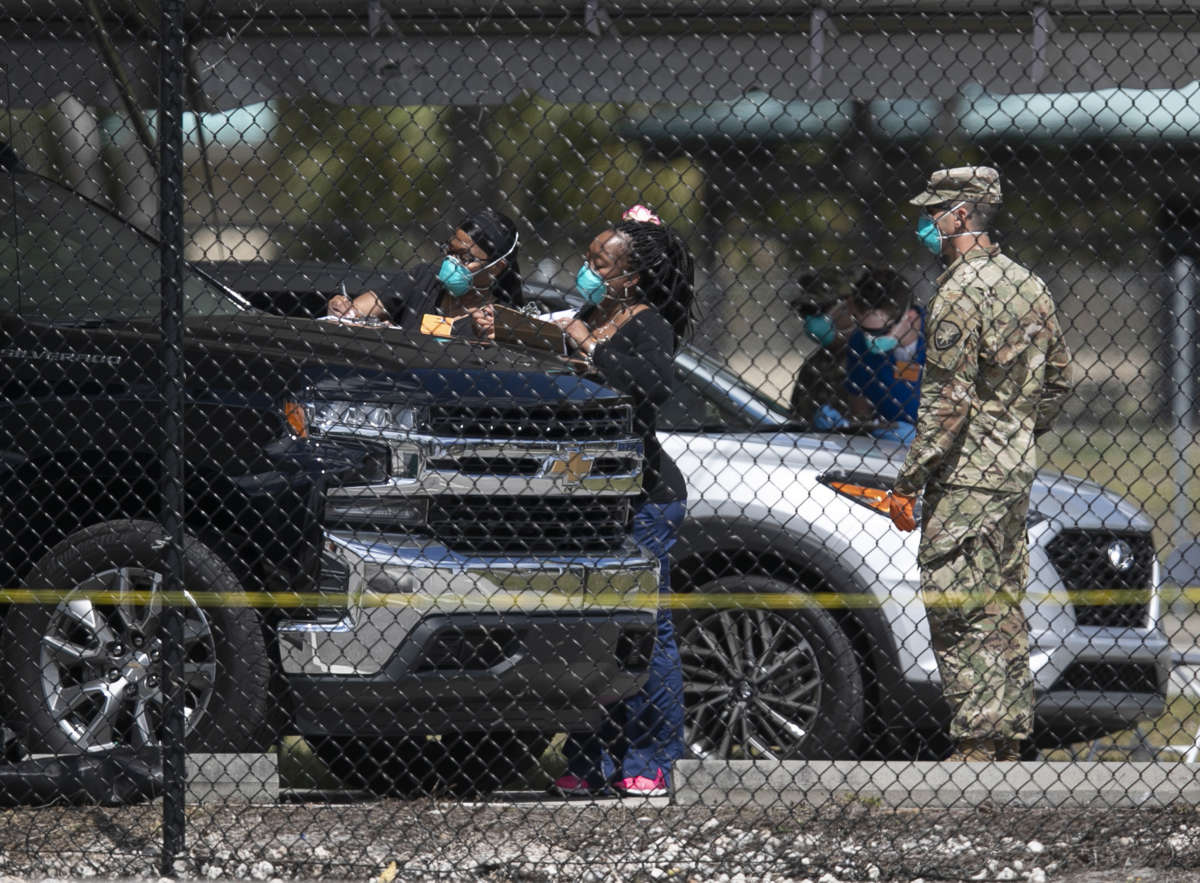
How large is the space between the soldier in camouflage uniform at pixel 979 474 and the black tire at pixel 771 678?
0.68 metres

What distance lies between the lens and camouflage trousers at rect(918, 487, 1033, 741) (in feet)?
18.0

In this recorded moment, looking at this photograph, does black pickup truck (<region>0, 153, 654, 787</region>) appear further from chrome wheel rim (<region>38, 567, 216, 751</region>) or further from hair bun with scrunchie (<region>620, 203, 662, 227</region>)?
hair bun with scrunchie (<region>620, 203, 662, 227</region>)

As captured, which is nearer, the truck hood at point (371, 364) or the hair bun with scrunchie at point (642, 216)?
the truck hood at point (371, 364)

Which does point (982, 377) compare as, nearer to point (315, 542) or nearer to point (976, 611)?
point (976, 611)

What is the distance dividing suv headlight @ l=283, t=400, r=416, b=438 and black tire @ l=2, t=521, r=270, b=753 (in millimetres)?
499

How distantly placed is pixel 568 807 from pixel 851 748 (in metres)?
1.23

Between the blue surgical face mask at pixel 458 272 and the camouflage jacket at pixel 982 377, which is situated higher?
the blue surgical face mask at pixel 458 272

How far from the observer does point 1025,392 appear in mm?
5590

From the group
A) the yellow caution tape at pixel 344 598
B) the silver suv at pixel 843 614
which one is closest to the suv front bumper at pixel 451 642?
the yellow caution tape at pixel 344 598

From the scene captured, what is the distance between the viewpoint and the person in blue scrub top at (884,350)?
7574 mm

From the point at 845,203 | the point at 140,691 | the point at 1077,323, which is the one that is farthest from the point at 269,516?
the point at 1077,323

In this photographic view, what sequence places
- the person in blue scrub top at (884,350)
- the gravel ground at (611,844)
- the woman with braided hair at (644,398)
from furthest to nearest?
the person in blue scrub top at (884,350) → the woman with braided hair at (644,398) → the gravel ground at (611,844)

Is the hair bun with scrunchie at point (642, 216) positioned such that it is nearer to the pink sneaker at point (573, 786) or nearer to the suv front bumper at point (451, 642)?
the suv front bumper at point (451, 642)

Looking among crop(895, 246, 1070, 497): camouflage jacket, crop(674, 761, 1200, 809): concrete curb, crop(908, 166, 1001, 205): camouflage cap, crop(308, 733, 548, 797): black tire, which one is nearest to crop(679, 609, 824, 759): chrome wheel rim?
crop(308, 733, 548, 797): black tire
